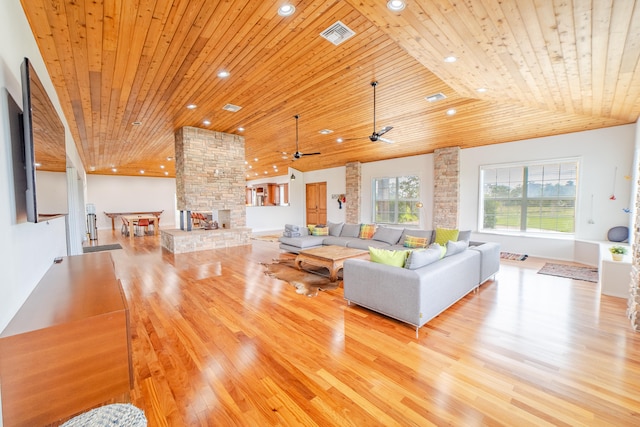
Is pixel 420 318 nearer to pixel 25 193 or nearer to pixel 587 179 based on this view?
pixel 25 193

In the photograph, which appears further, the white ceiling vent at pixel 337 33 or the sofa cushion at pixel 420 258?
the sofa cushion at pixel 420 258

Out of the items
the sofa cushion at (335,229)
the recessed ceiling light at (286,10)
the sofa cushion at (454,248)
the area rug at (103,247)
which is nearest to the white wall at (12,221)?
the recessed ceiling light at (286,10)

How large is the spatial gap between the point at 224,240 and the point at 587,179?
8674mm

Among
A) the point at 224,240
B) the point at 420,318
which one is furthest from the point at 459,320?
the point at 224,240

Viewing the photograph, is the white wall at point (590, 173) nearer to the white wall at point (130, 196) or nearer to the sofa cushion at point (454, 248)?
the sofa cushion at point (454, 248)

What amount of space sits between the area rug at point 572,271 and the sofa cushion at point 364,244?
113 inches

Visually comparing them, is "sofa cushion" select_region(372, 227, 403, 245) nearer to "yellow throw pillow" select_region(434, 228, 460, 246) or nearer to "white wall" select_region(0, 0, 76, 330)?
"yellow throw pillow" select_region(434, 228, 460, 246)

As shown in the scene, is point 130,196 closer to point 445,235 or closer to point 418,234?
point 418,234

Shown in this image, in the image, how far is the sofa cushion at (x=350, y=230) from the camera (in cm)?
665

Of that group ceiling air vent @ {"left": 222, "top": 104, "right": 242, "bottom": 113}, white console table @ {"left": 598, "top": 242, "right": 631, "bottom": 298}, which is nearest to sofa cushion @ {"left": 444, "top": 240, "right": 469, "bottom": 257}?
white console table @ {"left": 598, "top": 242, "right": 631, "bottom": 298}

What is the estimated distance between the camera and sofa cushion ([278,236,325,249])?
6.18 metres

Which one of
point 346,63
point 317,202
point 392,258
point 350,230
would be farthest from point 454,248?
point 317,202

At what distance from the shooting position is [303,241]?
244 inches

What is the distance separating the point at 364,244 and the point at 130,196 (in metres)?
13.1
